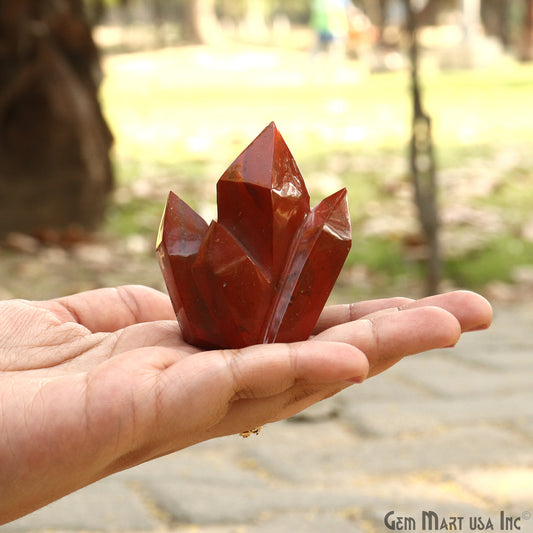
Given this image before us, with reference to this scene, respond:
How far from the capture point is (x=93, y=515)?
2.51 m

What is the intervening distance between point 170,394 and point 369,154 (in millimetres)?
6040

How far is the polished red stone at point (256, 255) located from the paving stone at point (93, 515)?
0.89 m

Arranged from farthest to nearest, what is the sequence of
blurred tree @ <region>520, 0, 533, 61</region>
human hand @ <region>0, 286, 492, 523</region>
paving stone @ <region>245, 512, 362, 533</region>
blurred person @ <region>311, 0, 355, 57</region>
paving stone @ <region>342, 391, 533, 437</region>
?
blurred person @ <region>311, 0, 355, 57</region> < blurred tree @ <region>520, 0, 533, 61</region> < paving stone @ <region>342, 391, 533, 437</region> < paving stone @ <region>245, 512, 362, 533</region> < human hand @ <region>0, 286, 492, 523</region>

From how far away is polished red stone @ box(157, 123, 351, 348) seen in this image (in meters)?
1.72

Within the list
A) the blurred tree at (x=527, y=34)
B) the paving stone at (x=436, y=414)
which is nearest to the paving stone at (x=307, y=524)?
the paving stone at (x=436, y=414)

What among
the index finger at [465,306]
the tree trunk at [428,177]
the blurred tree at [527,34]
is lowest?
the blurred tree at [527,34]

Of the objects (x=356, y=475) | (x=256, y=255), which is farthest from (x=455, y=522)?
(x=256, y=255)

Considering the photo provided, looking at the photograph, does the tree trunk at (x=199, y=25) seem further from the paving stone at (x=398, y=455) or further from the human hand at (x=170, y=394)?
the human hand at (x=170, y=394)

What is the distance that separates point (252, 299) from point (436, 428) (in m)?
1.50

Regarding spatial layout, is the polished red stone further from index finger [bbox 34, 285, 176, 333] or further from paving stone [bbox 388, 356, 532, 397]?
paving stone [bbox 388, 356, 532, 397]

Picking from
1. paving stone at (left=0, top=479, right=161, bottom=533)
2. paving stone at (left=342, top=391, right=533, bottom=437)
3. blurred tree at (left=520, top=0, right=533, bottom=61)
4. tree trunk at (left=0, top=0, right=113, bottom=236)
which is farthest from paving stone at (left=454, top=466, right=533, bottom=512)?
blurred tree at (left=520, top=0, right=533, bottom=61)

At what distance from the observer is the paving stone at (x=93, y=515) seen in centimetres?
245

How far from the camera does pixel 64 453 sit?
1502 millimetres

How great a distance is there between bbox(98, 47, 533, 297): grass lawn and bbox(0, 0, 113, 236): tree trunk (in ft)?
0.98
